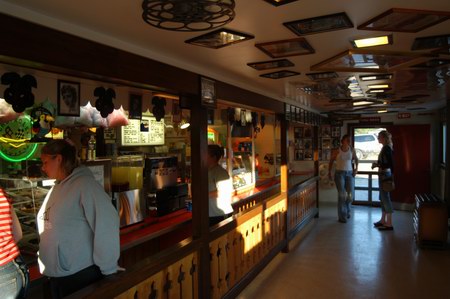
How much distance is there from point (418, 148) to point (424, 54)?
24.8 ft

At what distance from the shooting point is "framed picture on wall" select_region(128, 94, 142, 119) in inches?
153

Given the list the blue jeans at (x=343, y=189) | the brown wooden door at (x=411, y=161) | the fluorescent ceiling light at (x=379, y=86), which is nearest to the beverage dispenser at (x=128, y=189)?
the fluorescent ceiling light at (x=379, y=86)

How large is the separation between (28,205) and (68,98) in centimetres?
148

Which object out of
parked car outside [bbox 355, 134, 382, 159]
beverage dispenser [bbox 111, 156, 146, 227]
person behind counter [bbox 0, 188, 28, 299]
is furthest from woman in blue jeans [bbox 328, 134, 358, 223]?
person behind counter [bbox 0, 188, 28, 299]

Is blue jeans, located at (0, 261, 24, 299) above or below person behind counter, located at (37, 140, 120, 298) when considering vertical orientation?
below

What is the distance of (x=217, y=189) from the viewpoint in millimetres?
4160

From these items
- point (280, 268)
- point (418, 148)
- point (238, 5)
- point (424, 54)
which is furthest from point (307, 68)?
point (418, 148)

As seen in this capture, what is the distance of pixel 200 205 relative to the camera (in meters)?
3.54

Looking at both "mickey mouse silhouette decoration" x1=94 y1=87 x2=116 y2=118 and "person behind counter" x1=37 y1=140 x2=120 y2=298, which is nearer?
"person behind counter" x1=37 y1=140 x2=120 y2=298

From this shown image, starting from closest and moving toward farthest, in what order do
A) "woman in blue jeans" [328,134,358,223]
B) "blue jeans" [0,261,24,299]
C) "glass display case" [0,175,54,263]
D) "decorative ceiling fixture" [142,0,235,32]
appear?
"decorative ceiling fixture" [142,0,235,32]
"blue jeans" [0,261,24,299]
"glass display case" [0,175,54,263]
"woman in blue jeans" [328,134,358,223]

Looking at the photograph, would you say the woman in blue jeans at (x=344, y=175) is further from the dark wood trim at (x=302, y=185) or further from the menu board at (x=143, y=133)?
the menu board at (x=143, y=133)

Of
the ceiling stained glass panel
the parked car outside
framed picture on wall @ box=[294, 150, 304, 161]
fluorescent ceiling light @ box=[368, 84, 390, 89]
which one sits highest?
fluorescent ceiling light @ box=[368, 84, 390, 89]

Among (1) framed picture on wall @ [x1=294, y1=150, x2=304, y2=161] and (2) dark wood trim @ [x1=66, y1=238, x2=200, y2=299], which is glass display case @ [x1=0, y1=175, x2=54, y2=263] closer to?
(2) dark wood trim @ [x1=66, y1=238, x2=200, y2=299]

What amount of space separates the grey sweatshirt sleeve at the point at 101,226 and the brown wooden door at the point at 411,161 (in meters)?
9.10
